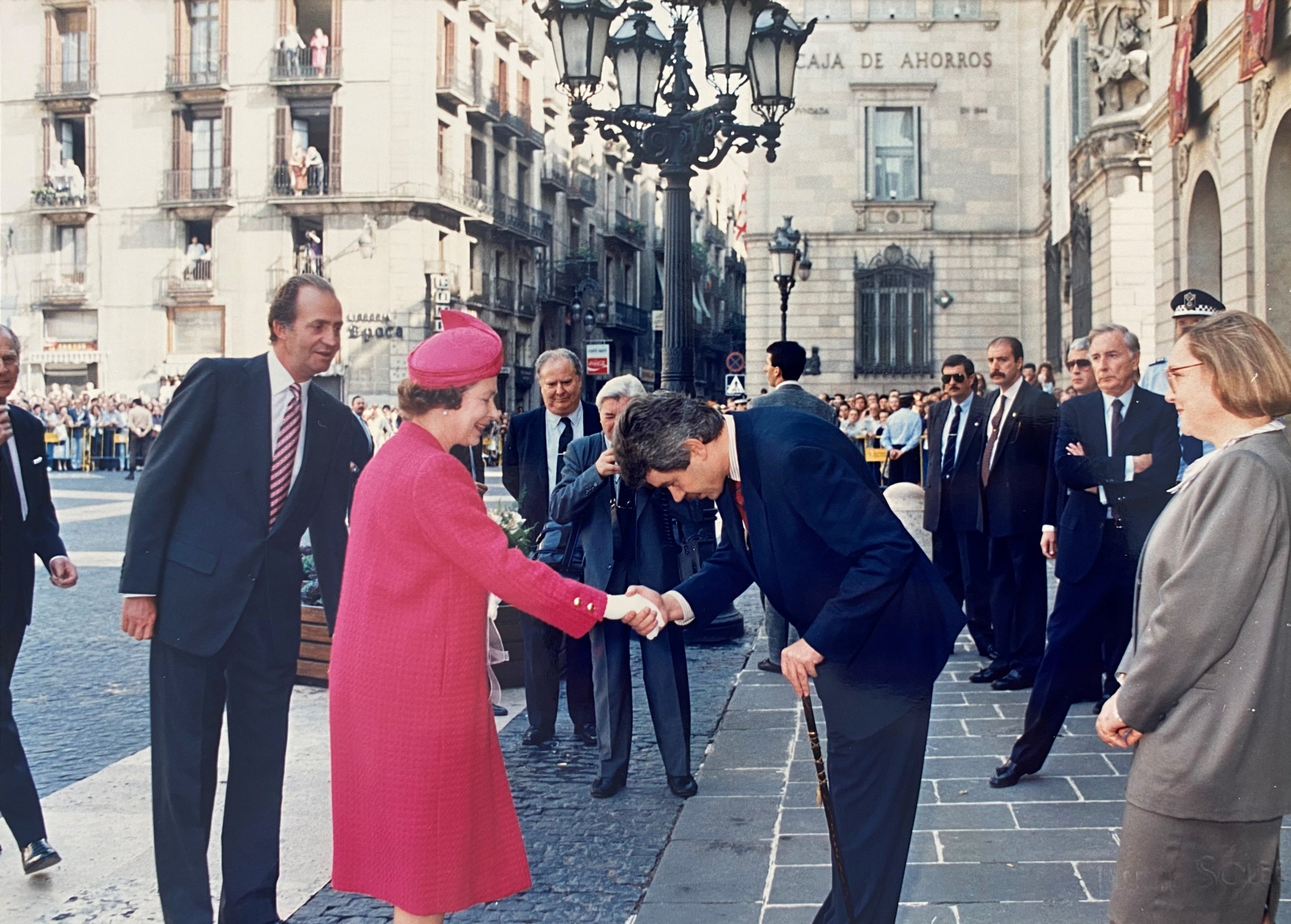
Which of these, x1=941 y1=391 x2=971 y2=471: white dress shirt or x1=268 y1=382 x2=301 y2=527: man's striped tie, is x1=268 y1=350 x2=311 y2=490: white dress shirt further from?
x1=941 y1=391 x2=971 y2=471: white dress shirt

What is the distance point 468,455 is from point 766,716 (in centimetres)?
212

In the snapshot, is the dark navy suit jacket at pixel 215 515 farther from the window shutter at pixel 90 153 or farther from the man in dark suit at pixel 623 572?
the window shutter at pixel 90 153

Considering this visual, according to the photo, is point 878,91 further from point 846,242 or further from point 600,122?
point 600,122

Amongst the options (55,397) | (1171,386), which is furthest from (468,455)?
(55,397)

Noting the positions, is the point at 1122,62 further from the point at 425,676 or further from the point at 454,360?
the point at 425,676

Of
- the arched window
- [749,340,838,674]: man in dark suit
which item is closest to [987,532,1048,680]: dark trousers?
[749,340,838,674]: man in dark suit

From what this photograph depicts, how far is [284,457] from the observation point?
13.5 feet

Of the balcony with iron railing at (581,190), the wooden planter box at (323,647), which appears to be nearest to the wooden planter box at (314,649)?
the wooden planter box at (323,647)

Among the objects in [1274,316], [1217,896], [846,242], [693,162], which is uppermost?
[846,242]

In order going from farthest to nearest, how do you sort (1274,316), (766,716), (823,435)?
(1274,316), (766,716), (823,435)

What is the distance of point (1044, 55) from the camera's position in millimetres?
25609

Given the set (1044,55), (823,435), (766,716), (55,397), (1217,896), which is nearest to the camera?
(1217,896)

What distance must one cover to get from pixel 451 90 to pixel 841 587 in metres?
38.0

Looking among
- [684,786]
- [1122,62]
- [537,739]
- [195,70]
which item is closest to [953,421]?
[537,739]
